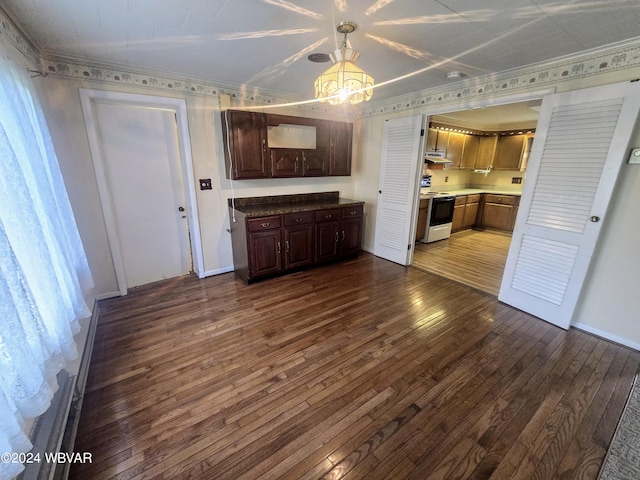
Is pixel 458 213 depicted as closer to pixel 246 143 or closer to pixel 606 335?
pixel 606 335

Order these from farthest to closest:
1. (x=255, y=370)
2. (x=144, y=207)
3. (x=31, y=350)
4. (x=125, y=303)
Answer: (x=144, y=207) → (x=125, y=303) → (x=255, y=370) → (x=31, y=350)

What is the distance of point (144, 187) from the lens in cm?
313

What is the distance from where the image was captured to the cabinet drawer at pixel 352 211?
399 cm

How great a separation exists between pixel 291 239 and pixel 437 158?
353 centimetres

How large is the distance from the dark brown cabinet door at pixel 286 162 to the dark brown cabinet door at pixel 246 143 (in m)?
0.13

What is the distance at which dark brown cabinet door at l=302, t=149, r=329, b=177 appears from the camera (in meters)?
3.80

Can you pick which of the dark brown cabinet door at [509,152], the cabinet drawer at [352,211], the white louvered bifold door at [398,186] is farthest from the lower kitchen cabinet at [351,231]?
the dark brown cabinet door at [509,152]

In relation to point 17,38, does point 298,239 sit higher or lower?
lower

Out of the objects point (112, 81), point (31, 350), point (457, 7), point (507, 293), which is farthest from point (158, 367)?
point (507, 293)

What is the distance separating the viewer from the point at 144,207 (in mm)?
3176

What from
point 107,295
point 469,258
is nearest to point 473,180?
point 469,258

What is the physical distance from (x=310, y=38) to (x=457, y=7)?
990 mm

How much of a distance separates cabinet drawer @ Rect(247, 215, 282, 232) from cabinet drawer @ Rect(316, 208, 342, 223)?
1.97 ft

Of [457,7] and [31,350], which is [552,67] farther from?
[31,350]
